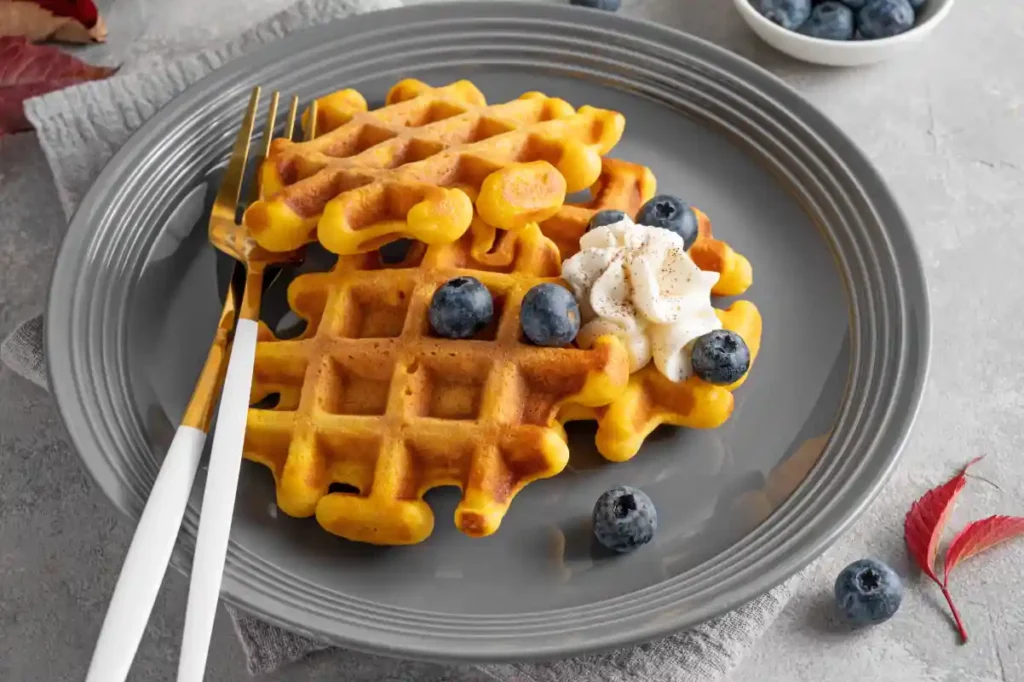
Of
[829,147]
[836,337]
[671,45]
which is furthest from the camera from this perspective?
[671,45]

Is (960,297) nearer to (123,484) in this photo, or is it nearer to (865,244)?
(865,244)

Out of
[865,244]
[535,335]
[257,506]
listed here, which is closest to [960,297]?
[865,244]

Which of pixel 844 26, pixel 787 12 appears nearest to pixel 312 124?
pixel 787 12

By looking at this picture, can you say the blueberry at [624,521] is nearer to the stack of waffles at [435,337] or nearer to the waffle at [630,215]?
the stack of waffles at [435,337]

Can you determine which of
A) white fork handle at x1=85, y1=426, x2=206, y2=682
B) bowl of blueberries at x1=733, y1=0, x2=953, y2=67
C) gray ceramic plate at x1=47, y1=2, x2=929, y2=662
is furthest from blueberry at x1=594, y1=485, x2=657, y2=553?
bowl of blueberries at x1=733, y1=0, x2=953, y2=67

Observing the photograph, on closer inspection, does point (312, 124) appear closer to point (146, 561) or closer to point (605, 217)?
point (605, 217)

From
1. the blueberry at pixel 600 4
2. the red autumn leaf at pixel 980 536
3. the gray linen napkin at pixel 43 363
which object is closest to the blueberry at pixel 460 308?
the gray linen napkin at pixel 43 363

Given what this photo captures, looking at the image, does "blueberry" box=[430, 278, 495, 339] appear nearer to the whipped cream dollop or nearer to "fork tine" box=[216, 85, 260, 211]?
the whipped cream dollop
